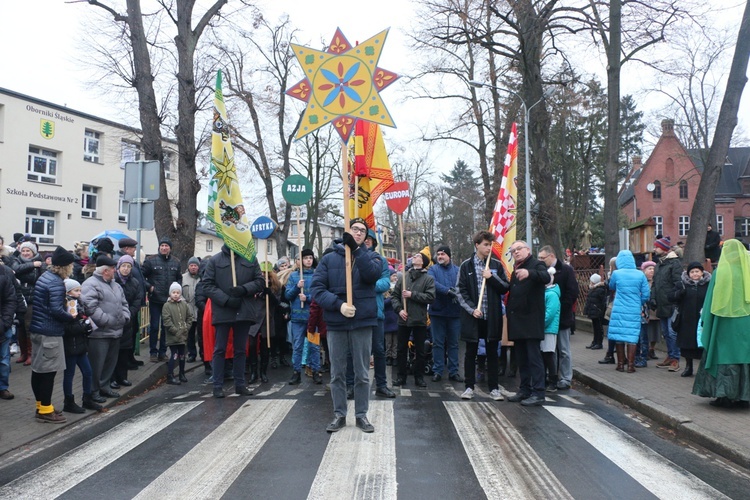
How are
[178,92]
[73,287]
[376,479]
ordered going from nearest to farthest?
1. [376,479]
2. [73,287]
3. [178,92]

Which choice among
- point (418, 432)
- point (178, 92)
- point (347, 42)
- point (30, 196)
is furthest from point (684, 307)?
point (30, 196)

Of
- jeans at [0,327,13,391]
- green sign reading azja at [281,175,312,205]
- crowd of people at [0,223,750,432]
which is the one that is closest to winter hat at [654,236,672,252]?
crowd of people at [0,223,750,432]

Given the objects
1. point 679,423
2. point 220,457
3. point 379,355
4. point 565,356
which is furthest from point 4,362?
point 679,423

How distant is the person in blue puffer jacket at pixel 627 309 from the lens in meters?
9.98

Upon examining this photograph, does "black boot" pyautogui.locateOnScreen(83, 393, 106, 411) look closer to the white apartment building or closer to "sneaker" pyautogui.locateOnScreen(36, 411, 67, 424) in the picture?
"sneaker" pyautogui.locateOnScreen(36, 411, 67, 424)

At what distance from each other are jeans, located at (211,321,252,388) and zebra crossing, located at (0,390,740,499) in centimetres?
87

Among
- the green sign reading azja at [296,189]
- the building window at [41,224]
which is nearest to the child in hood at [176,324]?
the green sign reading azja at [296,189]

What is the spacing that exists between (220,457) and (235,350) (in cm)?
316

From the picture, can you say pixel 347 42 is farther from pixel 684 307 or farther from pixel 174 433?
pixel 684 307

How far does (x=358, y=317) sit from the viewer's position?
21.2 feet

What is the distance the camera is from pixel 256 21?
76.1 ft

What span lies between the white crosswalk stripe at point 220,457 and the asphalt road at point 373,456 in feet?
0.04

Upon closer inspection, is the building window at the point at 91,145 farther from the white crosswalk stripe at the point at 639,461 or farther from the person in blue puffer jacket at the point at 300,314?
the white crosswalk stripe at the point at 639,461

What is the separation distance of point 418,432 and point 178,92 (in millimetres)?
12320
